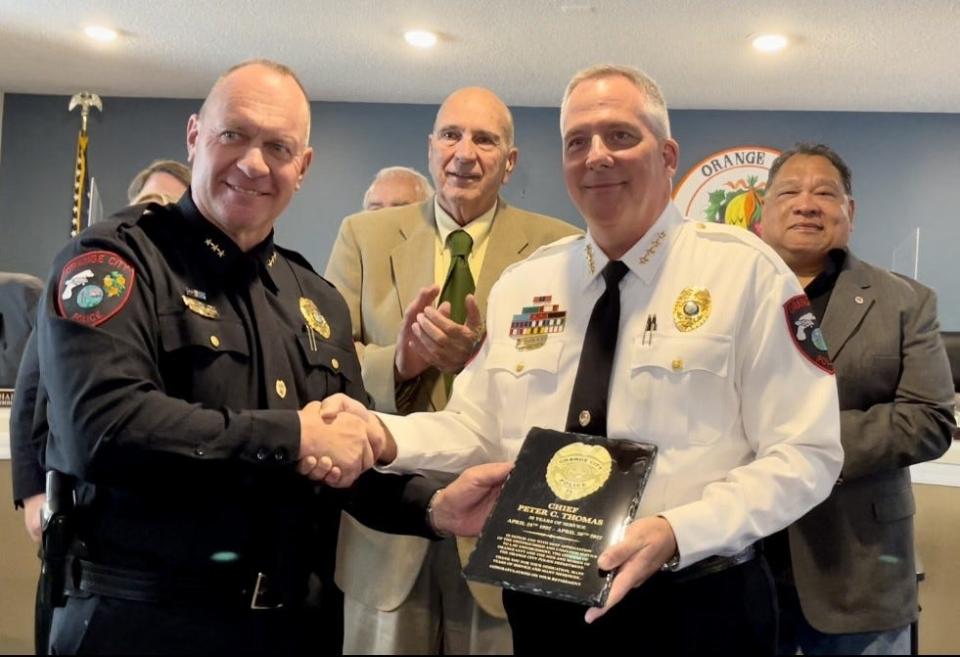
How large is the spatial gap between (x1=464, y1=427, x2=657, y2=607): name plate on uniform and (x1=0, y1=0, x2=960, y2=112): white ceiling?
11.9ft

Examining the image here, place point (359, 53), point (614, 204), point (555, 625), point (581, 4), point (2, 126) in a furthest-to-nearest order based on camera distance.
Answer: point (2, 126) < point (359, 53) < point (581, 4) < point (614, 204) < point (555, 625)

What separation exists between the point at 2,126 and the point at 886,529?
6.77 meters

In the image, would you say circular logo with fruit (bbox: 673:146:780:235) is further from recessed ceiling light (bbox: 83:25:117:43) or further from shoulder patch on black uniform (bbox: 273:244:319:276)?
shoulder patch on black uniform (bbox: 273:244:319:276)

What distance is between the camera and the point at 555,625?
4.98ft

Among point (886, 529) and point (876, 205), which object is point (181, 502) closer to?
point (886, 529)

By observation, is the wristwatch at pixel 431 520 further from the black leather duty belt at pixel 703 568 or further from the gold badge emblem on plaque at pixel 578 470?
the black leather duty belt at pixel 703 568

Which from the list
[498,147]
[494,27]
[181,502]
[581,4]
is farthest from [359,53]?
[181,502]

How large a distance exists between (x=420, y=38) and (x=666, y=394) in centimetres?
414

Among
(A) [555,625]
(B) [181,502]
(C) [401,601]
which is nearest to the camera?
(B) [181,502]

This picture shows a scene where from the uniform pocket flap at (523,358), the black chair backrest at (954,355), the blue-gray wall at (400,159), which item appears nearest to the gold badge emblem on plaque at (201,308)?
the uniform pocket flap at (523,358)

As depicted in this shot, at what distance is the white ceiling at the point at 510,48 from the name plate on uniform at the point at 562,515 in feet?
11.9

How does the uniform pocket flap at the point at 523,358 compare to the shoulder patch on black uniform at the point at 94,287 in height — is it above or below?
below

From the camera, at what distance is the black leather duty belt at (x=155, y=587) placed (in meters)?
1.37

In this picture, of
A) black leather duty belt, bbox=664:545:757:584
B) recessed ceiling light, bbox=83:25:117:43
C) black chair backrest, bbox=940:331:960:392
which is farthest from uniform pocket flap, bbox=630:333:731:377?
recessed ceiling light, bbox=83:25:117:43
